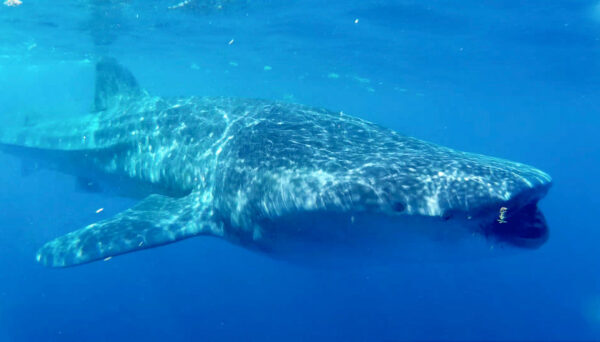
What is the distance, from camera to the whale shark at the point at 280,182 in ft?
13.9

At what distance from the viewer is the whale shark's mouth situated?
3.91m

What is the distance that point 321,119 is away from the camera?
24.8 ft

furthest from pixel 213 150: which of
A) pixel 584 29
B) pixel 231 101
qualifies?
pixel 584 29

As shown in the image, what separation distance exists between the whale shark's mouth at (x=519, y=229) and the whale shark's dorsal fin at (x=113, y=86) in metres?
9.85

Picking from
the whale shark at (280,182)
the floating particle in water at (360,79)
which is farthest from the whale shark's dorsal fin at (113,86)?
the floating particle in water at (360,79)

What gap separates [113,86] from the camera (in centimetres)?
1149

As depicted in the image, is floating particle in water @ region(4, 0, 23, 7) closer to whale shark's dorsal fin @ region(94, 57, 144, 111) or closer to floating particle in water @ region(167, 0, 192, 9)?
floating particle in water @ region(167, 0, 192, 9)

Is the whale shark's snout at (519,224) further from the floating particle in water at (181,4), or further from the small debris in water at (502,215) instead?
the floating particle in water at (181,4)

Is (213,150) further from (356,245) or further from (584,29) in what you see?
(584,29)

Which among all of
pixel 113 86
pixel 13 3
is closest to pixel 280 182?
pixel 113 86

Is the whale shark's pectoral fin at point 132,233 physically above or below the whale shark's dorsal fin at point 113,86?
below

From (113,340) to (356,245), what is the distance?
1085 centimetres

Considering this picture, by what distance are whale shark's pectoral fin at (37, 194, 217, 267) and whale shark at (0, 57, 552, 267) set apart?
0.02m

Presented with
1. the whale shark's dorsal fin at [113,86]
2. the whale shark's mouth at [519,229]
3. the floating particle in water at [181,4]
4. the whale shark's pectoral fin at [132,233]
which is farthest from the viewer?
the floating particle in water at [181,4]
